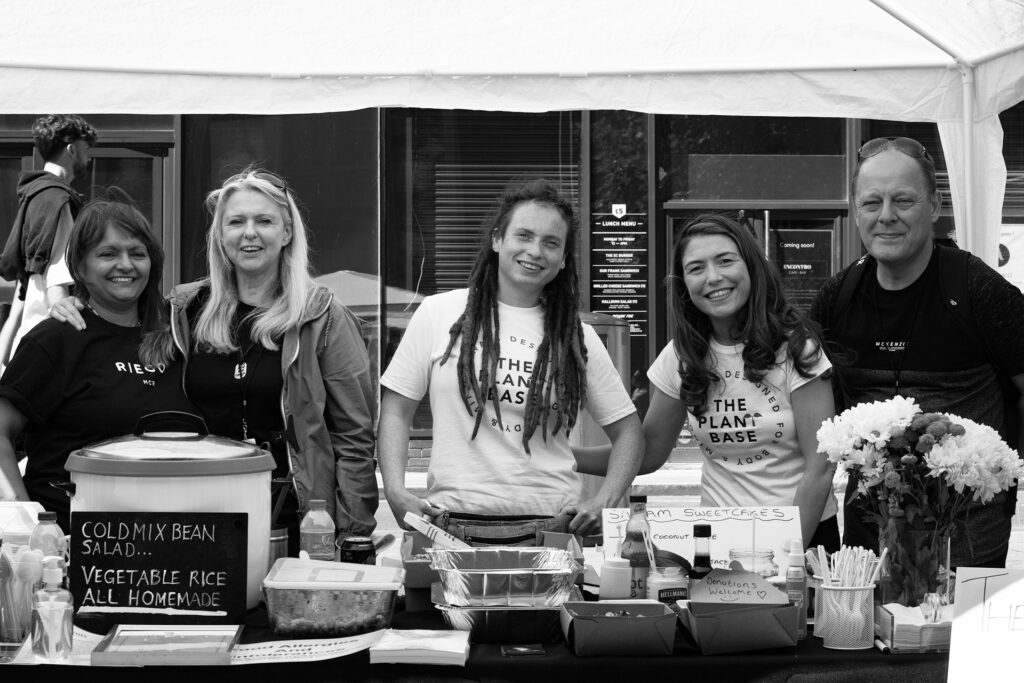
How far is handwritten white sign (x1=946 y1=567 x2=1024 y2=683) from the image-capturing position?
207 cm

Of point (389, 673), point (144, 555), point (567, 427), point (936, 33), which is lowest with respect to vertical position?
point (389, 673)

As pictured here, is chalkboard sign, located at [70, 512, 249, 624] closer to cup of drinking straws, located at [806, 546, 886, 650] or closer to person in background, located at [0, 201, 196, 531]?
person in background, located at [0, 201, 196, 531]

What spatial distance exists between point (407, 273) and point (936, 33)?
4967 millimetres

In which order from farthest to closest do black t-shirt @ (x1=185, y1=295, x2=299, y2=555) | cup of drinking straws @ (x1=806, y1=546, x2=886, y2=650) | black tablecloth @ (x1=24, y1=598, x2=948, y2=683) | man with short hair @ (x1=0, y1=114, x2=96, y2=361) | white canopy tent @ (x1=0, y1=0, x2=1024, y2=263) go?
man with short hair @ (x1=0, y1=114, x2=96, y2=361), white canopy tent @ (x1=0, y1=0, x2=1024, y2=263), black t-shirt @ (x1=185, y1=295, x2=299, y2=555), cup of drinking straws @ (x1=806, y1=546, x2=886, y2=650), black tablecloth @ (x1=24, y1=598, x2=948, y2=683)

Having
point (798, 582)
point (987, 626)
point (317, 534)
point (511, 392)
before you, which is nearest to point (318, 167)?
point (511, 392)

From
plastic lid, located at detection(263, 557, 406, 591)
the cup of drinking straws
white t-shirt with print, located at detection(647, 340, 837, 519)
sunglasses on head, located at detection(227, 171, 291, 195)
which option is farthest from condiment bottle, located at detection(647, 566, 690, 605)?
sunglasses on head, located at detection(227, 171, 291, 195)

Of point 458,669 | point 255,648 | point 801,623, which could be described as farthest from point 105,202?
point 801,623

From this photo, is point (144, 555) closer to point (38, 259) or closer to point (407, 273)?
point (38, 259)

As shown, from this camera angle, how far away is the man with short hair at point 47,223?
538cm

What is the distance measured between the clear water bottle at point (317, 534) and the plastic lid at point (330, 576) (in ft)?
0.55

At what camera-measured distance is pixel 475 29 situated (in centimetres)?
406

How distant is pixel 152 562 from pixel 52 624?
0.24m

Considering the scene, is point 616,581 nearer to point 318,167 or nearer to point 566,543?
point 566,543

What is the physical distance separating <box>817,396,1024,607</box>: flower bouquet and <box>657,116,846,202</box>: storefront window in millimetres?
6066
